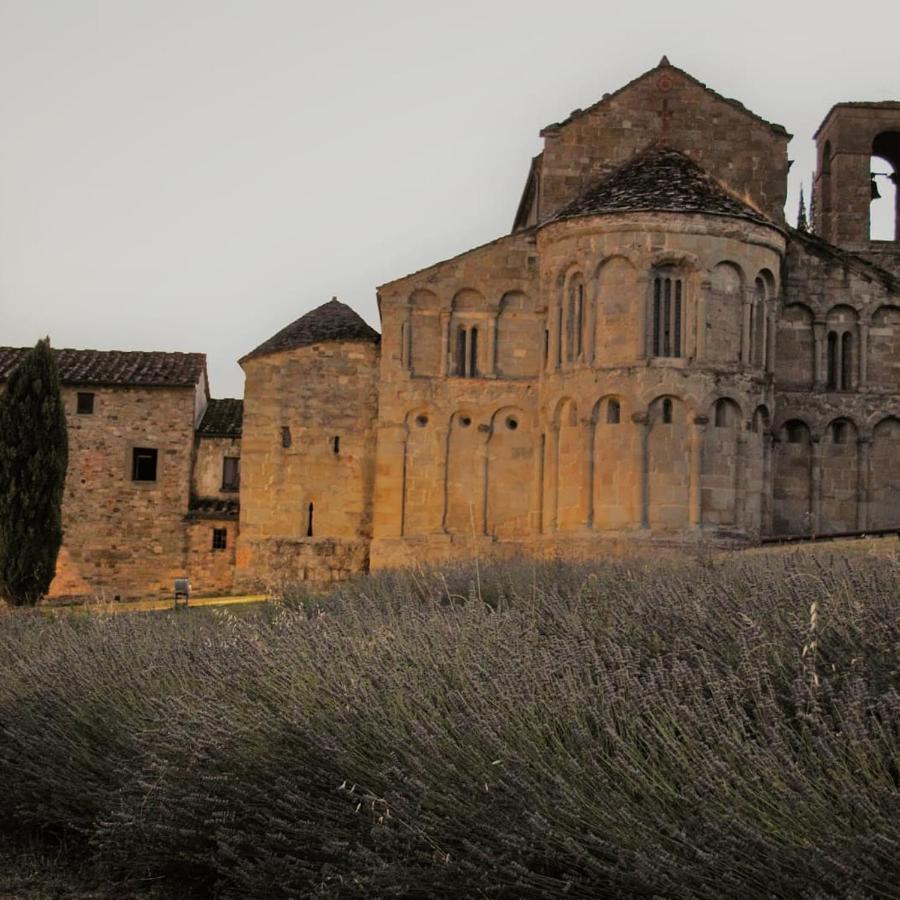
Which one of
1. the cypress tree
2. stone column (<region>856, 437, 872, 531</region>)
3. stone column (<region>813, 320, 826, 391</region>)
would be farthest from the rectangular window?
stone column (<region>856, 437, 872, 531</region>)

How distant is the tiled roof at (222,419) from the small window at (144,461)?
1.22 meters

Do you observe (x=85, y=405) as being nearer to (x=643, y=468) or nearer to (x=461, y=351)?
(x=461, y=351)

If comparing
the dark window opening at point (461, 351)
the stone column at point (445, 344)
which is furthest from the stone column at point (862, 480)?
the stone column at point (445, 344)

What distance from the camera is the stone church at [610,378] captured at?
25766mm

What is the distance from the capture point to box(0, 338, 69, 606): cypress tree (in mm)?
27922

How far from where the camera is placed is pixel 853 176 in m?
31.1

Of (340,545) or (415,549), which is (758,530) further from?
(340,545)

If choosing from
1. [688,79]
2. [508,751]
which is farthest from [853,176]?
[508,751]

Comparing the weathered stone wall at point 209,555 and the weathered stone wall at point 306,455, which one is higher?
the weathered stone wall at point 306,455

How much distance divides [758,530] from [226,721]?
1850cm

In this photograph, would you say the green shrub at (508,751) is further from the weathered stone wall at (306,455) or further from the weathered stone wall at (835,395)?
the weathered stone wall at (306,455)

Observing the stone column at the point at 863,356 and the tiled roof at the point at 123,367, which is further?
the tiled roof at the point at 123,367


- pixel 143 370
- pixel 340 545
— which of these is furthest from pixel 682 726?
pixel 143 370

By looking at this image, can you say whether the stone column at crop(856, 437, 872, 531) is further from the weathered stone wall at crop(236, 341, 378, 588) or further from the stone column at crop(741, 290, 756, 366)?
the weathered stone wall at crop(236, 341, 378, 588)
